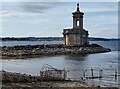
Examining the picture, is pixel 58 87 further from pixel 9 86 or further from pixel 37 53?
pixel 37 53

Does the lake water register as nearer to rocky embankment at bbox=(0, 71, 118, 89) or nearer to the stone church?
rocky embankment at bbox=(0, 71, 118, 89)

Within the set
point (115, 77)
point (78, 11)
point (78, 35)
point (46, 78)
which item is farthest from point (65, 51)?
point (46, 78)

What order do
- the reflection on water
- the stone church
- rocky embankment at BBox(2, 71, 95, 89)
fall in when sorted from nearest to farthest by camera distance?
rocky embankment at BBox(2, 71, 95, 89), the reflection on water, the stone church

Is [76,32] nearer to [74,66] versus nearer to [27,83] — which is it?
[74,66]

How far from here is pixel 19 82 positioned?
1795 centimetres

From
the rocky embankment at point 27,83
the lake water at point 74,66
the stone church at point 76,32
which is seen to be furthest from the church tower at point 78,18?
the rocky embankment at point 27,83

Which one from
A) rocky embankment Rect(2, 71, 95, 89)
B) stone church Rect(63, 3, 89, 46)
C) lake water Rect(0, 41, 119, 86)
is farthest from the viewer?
stone church Rect(63, 3, 89, 46)

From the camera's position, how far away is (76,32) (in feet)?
196

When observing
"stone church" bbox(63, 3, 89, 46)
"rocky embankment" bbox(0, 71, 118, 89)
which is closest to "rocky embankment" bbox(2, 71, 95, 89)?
"rocky embankment" bbox(0, 71, 118, 89)

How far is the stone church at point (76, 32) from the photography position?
60188 millimetres

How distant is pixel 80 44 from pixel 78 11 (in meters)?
6.42

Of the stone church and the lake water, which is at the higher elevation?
the stone church

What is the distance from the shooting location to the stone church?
197ft

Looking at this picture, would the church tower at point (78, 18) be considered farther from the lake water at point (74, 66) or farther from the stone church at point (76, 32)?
the lake water at point (74, 66)
